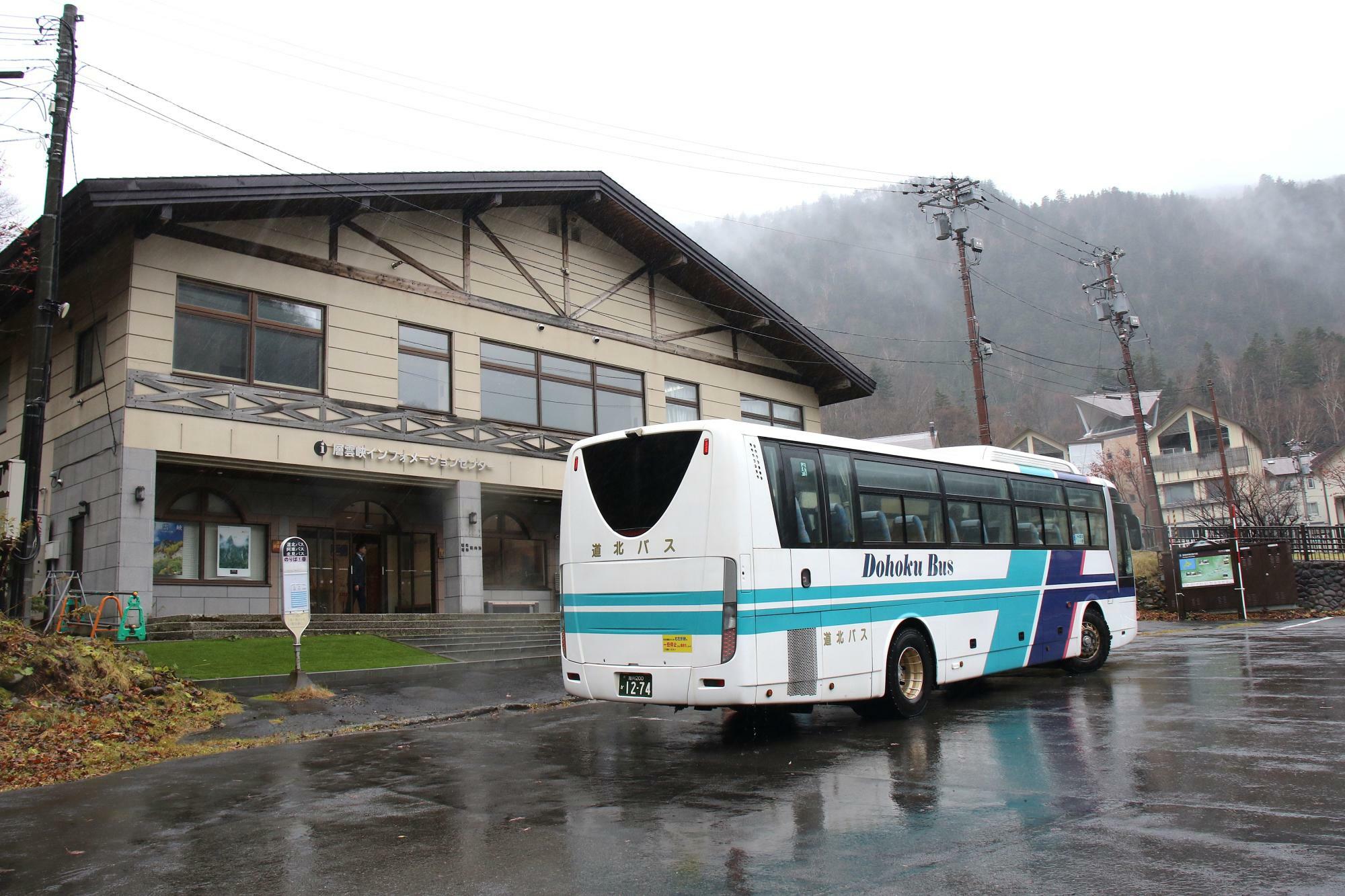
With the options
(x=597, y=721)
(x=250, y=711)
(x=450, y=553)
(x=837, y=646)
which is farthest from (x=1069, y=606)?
(x=450, y=553)

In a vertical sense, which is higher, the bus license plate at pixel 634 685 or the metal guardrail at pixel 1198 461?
the metal guardrail at pixel 1198 461

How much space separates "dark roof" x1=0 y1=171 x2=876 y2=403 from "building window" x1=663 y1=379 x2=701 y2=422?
2744 millimetres

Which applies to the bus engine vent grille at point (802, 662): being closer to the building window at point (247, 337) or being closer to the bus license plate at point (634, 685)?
the bus license plate at point (634, 685)

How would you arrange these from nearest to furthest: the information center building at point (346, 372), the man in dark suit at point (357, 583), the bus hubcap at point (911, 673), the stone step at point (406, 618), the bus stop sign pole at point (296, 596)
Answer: the bus hubcap at point (911, 673) → the bus stop sign pole at point (296, 596) → the stone step at point (406, 618) → the information center building at point (346, 372) → the man in dark suit at point (357, 583)

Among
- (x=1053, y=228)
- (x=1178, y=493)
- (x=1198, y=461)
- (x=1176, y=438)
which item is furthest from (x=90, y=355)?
(x=1176, y=438)

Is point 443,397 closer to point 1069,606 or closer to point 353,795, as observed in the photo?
point 1069,606

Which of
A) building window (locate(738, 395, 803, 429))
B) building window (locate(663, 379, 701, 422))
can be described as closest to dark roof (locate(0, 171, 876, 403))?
building window (locate(738, 395, 803, 429))

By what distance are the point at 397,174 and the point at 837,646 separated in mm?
15927

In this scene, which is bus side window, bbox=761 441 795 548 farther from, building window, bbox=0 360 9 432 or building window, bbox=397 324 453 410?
building window, bbox=0 360 9 432

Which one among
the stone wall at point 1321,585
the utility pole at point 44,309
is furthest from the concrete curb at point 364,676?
the stone wall at point 1321,585

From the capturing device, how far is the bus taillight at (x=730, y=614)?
843 cm

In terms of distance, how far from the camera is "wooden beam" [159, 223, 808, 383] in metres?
19.2

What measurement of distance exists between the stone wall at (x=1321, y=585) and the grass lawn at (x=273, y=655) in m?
24.8

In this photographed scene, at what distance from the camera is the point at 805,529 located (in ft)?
30.6
